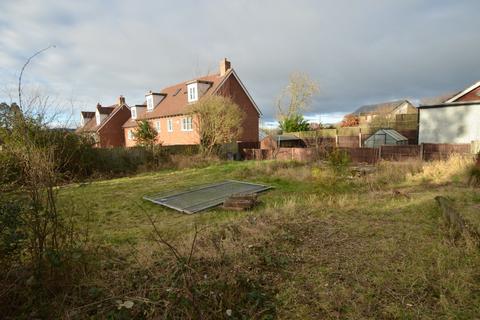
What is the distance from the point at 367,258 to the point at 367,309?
110cm

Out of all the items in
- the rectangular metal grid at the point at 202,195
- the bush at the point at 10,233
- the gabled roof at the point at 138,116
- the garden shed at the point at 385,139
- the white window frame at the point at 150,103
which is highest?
the white window frame at the point at 150,103

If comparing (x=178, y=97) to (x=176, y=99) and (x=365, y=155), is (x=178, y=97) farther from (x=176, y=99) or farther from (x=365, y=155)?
(x=365, y=155)

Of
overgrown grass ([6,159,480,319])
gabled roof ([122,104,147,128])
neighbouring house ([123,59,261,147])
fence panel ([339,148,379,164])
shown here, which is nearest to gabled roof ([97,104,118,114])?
gabled roof ([122,104,147,128])

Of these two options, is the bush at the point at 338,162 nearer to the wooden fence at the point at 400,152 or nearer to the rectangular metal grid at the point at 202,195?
the rectangular metal grid at the point at 202,195

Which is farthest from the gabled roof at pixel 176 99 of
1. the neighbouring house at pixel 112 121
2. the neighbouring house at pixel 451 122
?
the neighbouring house at pixel 451 122

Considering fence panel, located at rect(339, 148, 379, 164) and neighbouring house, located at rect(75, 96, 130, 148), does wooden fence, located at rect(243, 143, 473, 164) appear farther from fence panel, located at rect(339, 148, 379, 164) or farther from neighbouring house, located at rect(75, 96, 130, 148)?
neighbouring house, located at rect(75, 96, 130, 148)

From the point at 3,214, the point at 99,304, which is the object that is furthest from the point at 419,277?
the point at 3,214

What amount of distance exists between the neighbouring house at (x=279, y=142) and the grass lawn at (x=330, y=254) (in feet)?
49.2

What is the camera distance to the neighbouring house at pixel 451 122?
16500 millimetres

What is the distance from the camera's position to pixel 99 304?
248cm

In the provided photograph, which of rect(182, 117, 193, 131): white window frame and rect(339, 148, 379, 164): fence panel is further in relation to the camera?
rect(182, 117, 193, 131): white window frame

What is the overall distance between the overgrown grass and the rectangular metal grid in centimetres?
145

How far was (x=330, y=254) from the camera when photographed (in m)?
3.56

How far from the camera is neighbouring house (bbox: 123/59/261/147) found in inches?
915
